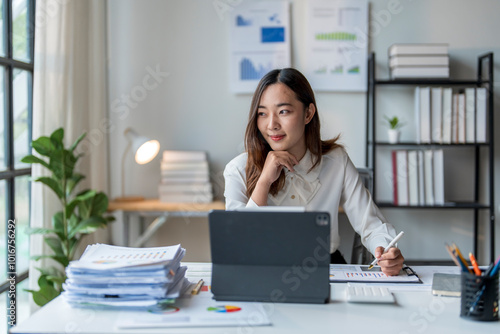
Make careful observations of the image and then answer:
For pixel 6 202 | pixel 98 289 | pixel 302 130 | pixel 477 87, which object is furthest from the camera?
pixel 477 87

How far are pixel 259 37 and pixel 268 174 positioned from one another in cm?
162

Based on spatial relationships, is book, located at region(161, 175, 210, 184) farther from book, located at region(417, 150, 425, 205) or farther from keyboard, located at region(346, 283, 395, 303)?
keyboard, located at region(346, 283, 395, 303)

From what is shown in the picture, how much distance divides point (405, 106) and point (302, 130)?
1553 mm

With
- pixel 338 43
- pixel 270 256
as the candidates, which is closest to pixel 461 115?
pixel 338 43

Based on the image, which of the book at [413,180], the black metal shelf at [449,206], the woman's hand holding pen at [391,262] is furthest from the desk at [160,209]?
the woman's hand holding pen at [391,262]

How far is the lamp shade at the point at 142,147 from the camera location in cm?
290

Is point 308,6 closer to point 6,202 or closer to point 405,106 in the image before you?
point 405,106

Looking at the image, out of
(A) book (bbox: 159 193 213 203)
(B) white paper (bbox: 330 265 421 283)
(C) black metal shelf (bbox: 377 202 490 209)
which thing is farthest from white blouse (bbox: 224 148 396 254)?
(C) black metal shelf (bbox: 377 202 490 209)

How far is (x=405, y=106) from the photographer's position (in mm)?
3221

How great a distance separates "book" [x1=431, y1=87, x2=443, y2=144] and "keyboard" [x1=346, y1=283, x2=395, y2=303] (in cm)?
191

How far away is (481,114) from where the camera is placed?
2984 millimetres

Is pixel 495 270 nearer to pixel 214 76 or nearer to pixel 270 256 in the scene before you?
pixel 270 256

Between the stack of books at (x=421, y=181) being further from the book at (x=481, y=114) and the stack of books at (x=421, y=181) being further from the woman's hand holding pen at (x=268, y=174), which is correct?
the woman's hand holding pen at (x=268, y=174)

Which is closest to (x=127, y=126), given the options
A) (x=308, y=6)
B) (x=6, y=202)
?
(x=6, y=202)
